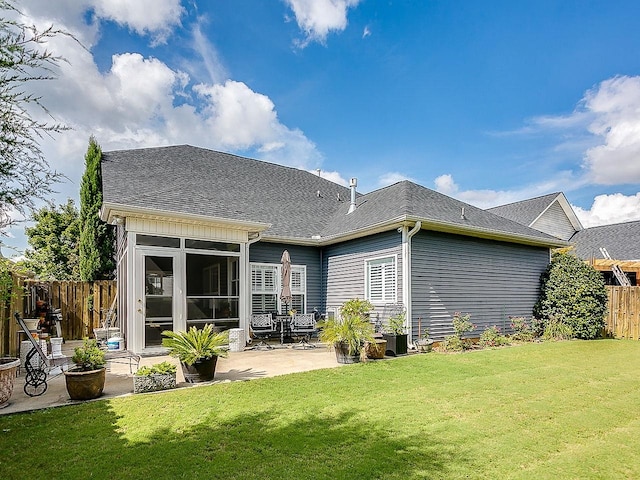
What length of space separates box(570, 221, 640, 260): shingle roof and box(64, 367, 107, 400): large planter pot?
21.9m

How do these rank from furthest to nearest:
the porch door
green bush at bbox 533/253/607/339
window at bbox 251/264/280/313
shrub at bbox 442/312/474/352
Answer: window at bbox 251/264/280/313 → green bush at bbox 533/253/607/339 → shrub at bbox 442/312/474/352 → the porch door

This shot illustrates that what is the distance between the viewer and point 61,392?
555 centimetres

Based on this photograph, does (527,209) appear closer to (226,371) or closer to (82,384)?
(226,371)

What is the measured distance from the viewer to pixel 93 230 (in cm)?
1472

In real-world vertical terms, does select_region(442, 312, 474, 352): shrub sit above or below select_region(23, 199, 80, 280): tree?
below

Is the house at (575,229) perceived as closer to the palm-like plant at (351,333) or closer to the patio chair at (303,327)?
the patio chair at (303,327)

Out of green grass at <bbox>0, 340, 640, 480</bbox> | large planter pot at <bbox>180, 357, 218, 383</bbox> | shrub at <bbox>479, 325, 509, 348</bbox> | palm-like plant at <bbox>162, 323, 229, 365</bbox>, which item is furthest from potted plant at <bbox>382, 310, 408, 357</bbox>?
large planter pot at <bbox>180, 357, 218, 383</bbox>

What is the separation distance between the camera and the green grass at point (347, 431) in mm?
3168

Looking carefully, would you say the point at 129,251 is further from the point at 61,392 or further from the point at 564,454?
the point at 564,454

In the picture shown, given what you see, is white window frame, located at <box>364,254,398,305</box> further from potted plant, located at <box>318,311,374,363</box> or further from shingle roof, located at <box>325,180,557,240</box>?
potted plant, located at <box>318,311,374,363</box>

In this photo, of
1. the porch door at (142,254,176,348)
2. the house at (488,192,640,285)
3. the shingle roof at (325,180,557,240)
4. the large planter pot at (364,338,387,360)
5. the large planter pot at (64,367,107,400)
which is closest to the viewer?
the large planter pot at (64,367,107,400)

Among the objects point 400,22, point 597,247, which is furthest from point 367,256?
point 597,247

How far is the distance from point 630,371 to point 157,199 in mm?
10900

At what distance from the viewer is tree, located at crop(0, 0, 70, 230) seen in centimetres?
323
